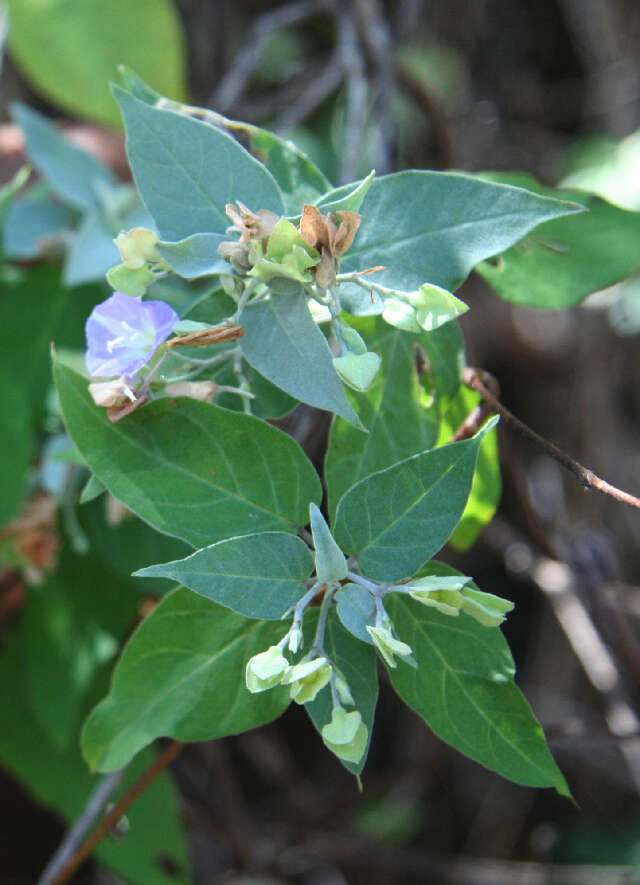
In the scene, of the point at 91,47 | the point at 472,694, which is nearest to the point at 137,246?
the point at 472,694

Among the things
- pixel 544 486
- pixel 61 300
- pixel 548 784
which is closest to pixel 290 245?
pixel 548 784

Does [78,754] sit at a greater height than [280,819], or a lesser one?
greater

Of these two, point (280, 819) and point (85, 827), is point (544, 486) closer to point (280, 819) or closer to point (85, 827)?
point (280, 819)

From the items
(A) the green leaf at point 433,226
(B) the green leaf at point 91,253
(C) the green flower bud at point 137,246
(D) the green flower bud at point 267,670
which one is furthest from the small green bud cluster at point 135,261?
(B) the green leaf at point 91,253

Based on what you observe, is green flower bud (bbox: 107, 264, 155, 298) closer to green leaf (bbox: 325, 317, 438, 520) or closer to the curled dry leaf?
the curled dry leaf

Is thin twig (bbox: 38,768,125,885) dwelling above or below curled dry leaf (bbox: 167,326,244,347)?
below

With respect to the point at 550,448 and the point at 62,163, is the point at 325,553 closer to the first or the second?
the point at 550,448

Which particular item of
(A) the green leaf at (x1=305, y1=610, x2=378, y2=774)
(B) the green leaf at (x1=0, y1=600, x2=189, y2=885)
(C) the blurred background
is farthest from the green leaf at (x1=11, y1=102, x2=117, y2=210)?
(A) the green leaf at (x1=305, y1=610, x2=378, y2=774)
